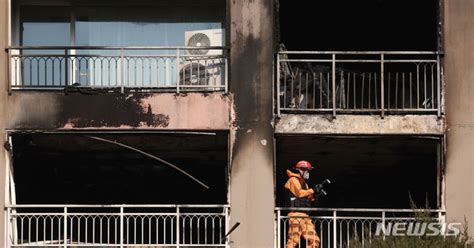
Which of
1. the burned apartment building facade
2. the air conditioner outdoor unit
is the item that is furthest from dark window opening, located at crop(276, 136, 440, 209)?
the air conditioner outdoor unit

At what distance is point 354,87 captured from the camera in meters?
23.7

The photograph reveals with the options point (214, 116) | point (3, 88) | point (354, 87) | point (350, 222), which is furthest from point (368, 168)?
point (3, 88)

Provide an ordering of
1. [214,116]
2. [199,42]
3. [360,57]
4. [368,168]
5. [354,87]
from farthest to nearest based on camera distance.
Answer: [360,57]
[368,168]
[354,87]
[199,42]
[214,116]

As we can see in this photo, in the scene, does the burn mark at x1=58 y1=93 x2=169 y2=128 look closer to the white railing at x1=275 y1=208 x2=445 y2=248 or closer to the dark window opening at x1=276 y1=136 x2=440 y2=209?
the dark window opening at x1=276 y1=136 x2=440 y2=209

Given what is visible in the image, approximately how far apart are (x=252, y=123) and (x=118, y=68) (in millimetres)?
2720

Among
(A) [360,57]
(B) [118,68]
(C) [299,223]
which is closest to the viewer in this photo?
(C) [299,223]

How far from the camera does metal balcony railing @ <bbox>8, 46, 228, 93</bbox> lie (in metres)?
22.7

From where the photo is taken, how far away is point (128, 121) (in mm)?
21969

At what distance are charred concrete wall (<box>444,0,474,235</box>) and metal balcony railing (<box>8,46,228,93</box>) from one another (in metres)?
3.63

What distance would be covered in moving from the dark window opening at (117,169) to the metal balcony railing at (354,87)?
142 centimetres

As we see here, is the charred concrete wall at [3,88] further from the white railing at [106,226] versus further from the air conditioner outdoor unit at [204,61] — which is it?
the air conditioner outdoor unit at [204,61]

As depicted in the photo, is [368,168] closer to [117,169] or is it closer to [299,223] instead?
[299,223]

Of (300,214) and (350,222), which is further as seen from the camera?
(350,222)

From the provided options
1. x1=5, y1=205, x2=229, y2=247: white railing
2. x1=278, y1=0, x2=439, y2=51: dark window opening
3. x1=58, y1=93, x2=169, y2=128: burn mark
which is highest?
x1=278, y1=0, x2=439, y2=51: dark window opening
